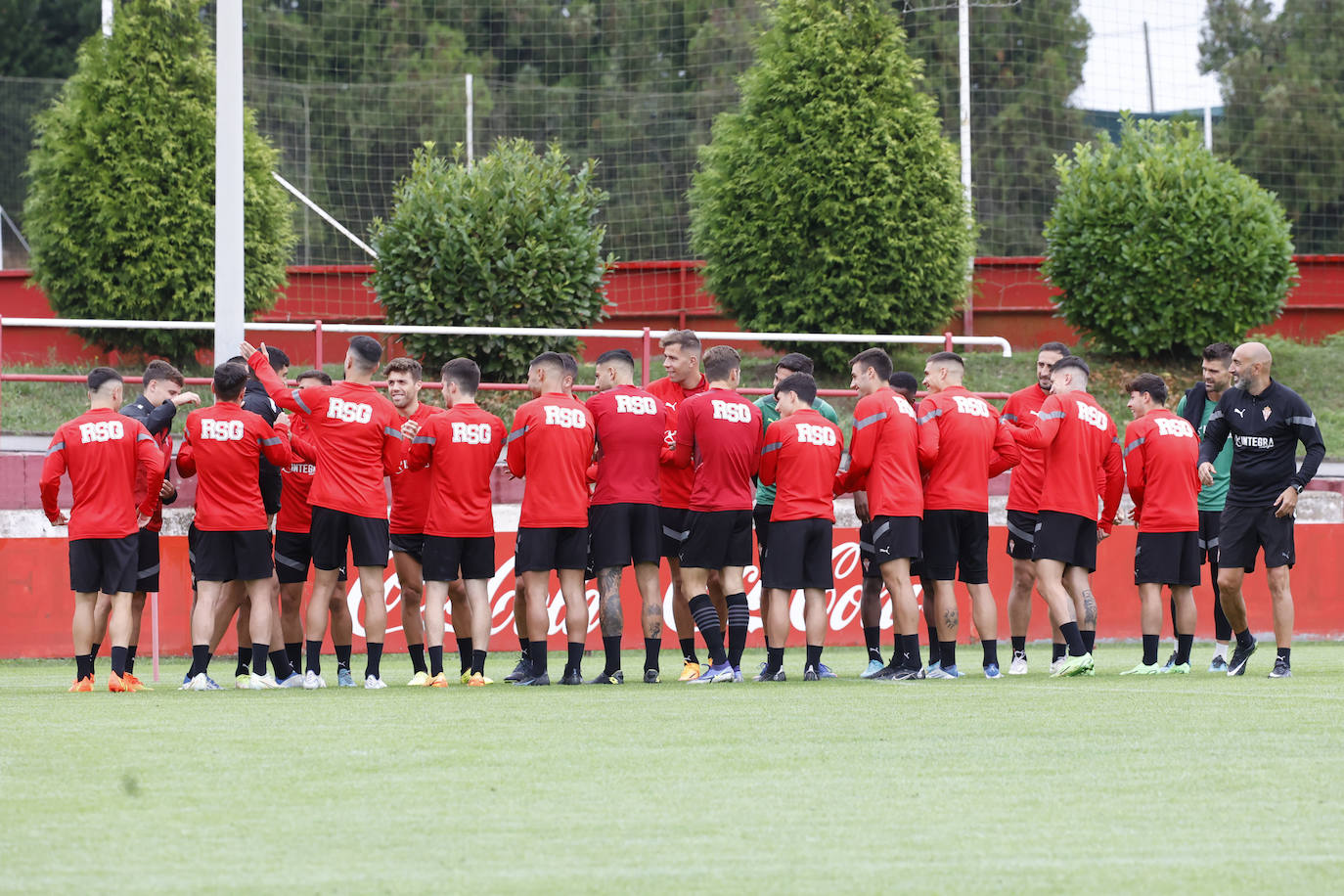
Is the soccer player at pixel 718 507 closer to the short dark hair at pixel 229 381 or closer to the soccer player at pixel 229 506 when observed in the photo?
the soccer player at pixel 229 506

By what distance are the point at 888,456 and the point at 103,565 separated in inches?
199

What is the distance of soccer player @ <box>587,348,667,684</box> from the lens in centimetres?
1009

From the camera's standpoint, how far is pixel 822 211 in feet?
68.7

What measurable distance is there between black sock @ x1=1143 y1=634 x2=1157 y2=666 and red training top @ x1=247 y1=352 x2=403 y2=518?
527 cm

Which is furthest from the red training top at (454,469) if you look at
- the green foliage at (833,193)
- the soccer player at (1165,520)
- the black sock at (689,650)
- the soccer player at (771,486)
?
the green foliage at (833,193)

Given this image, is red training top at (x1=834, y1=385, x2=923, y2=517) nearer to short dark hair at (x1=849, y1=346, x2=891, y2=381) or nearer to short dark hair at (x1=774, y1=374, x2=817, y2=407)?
short dark hair at (x1=849, y1=346, x2=891, y2=381)

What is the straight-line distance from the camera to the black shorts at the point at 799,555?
392 inches

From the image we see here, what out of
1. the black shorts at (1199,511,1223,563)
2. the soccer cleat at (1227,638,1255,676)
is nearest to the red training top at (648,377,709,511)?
the soccer cleat at (1227,638,1255,676)

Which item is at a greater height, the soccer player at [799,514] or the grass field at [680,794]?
the soccer player at [799,514]

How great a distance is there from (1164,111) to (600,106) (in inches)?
633

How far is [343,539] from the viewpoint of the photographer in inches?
387

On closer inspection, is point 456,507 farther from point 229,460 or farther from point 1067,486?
point 1067,486

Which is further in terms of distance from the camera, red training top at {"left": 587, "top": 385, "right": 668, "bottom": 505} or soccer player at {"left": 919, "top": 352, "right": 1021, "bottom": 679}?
soccer player at {"left": 919, "top": 352, "right": 1021, "bottom": 679}

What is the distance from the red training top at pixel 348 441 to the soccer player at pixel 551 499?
82 cm
